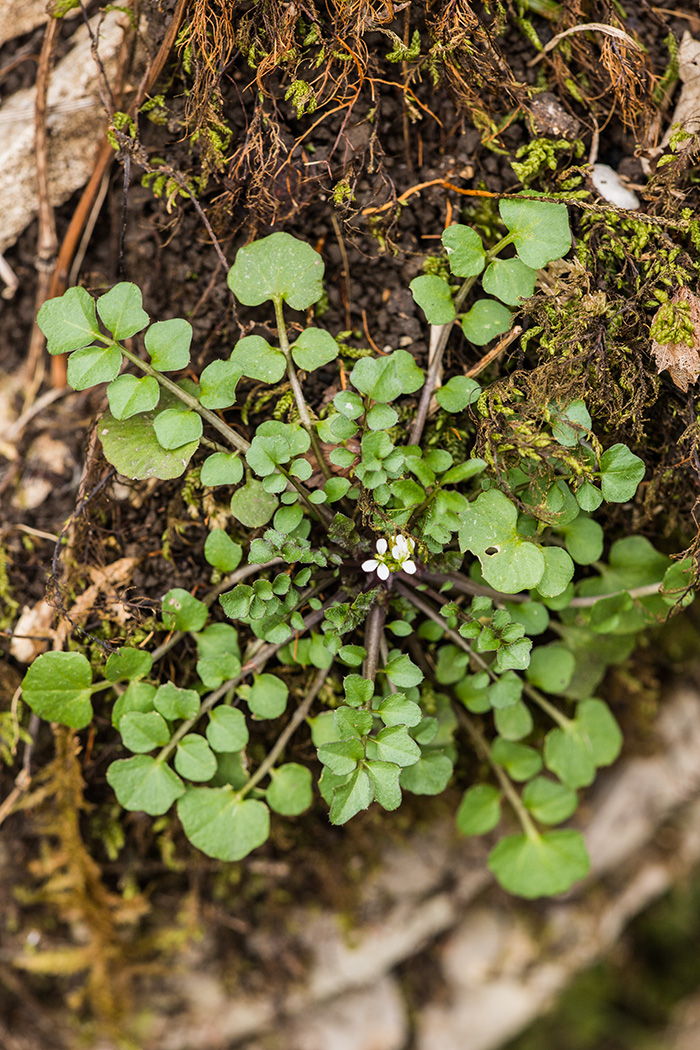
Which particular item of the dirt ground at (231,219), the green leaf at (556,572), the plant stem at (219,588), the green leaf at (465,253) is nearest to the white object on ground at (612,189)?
the dirt ground at (231,219)

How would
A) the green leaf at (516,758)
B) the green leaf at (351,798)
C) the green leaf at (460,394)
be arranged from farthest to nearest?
the green leaf at (516,758) → the green leaf at (460,394) → the green leaf at (351,798)

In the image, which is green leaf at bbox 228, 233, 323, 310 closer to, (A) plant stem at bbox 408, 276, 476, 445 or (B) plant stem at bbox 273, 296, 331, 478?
(B) plant stem at bbox 273, 296, 331, 478

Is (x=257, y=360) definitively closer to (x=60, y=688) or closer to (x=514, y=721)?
(x=60, y=688)

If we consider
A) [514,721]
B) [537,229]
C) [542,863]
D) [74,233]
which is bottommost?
[542,863]

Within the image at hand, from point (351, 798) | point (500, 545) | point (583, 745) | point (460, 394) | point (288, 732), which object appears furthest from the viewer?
point (583, 745)

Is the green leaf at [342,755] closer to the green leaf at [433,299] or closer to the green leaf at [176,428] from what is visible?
the green leaf at [176,428]

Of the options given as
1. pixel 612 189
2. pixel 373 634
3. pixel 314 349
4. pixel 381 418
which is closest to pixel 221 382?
pixel 314 349
